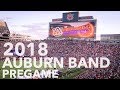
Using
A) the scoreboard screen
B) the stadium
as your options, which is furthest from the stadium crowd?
the scoreboard screen

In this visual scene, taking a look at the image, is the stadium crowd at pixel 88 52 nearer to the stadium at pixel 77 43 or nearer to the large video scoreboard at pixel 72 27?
the stadium at pixel 77 43

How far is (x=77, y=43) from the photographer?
327 centimetres

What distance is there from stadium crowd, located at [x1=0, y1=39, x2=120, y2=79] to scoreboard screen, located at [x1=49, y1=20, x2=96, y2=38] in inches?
4.7

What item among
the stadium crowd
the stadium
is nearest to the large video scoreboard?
the stadium

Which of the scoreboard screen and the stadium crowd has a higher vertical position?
the scoreboard screen

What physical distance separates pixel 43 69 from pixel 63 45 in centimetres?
57

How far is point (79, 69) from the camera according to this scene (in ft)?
10.5

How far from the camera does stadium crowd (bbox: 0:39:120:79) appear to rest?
320 centimetres

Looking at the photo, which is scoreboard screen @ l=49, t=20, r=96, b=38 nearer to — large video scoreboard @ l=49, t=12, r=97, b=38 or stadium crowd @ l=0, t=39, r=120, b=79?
large video scoreboard @ l=49, t=12, r=97, b=38

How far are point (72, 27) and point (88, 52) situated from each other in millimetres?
554

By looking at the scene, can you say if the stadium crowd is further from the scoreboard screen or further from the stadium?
the scoreboard screen
